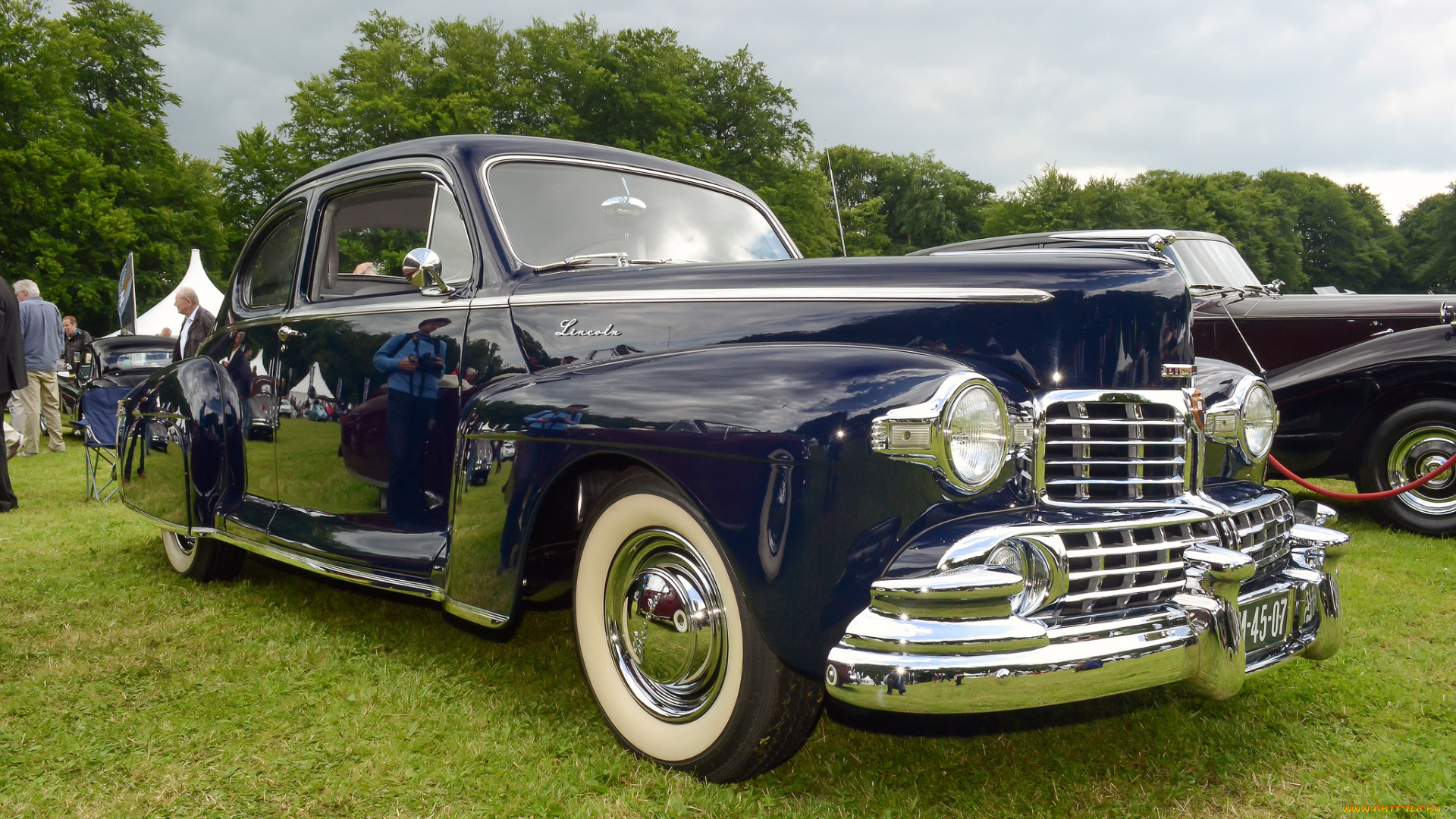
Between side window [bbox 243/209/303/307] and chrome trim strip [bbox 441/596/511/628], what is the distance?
189 centimetres

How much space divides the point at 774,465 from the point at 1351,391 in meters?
5.25

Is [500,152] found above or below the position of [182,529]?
above

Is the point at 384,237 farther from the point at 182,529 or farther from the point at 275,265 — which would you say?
the point at 182,529

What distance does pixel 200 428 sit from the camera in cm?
431

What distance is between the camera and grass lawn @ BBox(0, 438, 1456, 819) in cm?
252

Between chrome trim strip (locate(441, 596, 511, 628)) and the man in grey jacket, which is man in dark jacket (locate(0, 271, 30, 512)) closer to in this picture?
the man in grey jacket

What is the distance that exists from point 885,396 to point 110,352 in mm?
12692

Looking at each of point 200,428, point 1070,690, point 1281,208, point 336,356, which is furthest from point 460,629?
point 1281,208

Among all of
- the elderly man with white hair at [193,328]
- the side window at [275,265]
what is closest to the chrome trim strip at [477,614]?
the side window at [275,265]

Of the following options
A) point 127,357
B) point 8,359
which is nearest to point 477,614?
point 8,359

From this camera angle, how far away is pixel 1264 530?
2.68m

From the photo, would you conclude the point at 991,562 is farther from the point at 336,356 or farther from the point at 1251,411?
the point at 336,356

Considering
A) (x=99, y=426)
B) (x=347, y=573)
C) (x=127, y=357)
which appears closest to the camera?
(x=347, y=573)

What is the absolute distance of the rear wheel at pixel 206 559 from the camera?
15.6 ft
